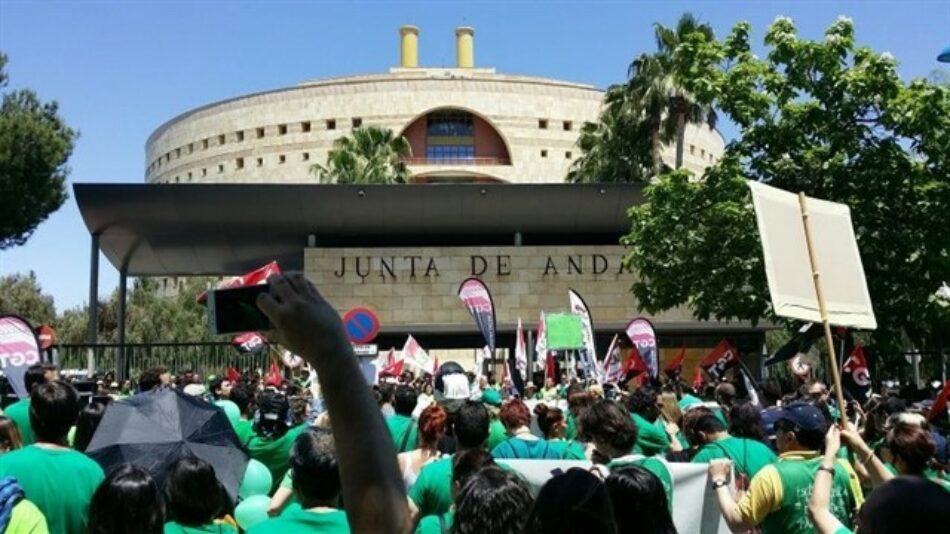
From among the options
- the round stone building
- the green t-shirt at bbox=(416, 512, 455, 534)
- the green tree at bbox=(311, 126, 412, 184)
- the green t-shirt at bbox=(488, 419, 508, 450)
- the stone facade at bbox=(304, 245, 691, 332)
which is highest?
the round stone building

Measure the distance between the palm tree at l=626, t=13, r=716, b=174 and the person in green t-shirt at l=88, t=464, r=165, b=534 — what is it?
35.2 m

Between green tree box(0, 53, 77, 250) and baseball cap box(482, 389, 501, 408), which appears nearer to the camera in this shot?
baseball cap box(482, 389, 501, 408)

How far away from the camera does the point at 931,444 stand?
4914 millimetres

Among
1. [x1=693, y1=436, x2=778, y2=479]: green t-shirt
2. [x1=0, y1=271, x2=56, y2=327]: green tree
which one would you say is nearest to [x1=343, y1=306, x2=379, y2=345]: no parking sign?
[x1=693, y1=436, x2=778, y2=479]: green t-shirt

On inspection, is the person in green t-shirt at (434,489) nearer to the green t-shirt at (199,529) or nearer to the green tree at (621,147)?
the green t-shirt at (199,529)

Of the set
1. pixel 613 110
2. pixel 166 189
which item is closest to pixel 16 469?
pixel 166 189

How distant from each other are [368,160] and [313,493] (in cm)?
4762

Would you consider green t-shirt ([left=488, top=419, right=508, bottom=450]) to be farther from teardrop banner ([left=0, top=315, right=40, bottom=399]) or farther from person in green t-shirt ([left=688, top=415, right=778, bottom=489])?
teardrop banner ([left=0, top=315, right=40, bottom=399])

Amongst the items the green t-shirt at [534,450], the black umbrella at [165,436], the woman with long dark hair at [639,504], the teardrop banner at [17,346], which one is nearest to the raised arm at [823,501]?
the woman with long dark hair at [639,504]

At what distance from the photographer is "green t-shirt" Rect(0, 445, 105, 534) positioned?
4754mm

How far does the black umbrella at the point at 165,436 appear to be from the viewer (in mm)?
5375

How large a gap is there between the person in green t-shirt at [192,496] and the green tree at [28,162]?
125ft

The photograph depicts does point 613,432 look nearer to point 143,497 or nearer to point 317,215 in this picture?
point 143,497

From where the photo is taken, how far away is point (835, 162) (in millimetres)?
20469
